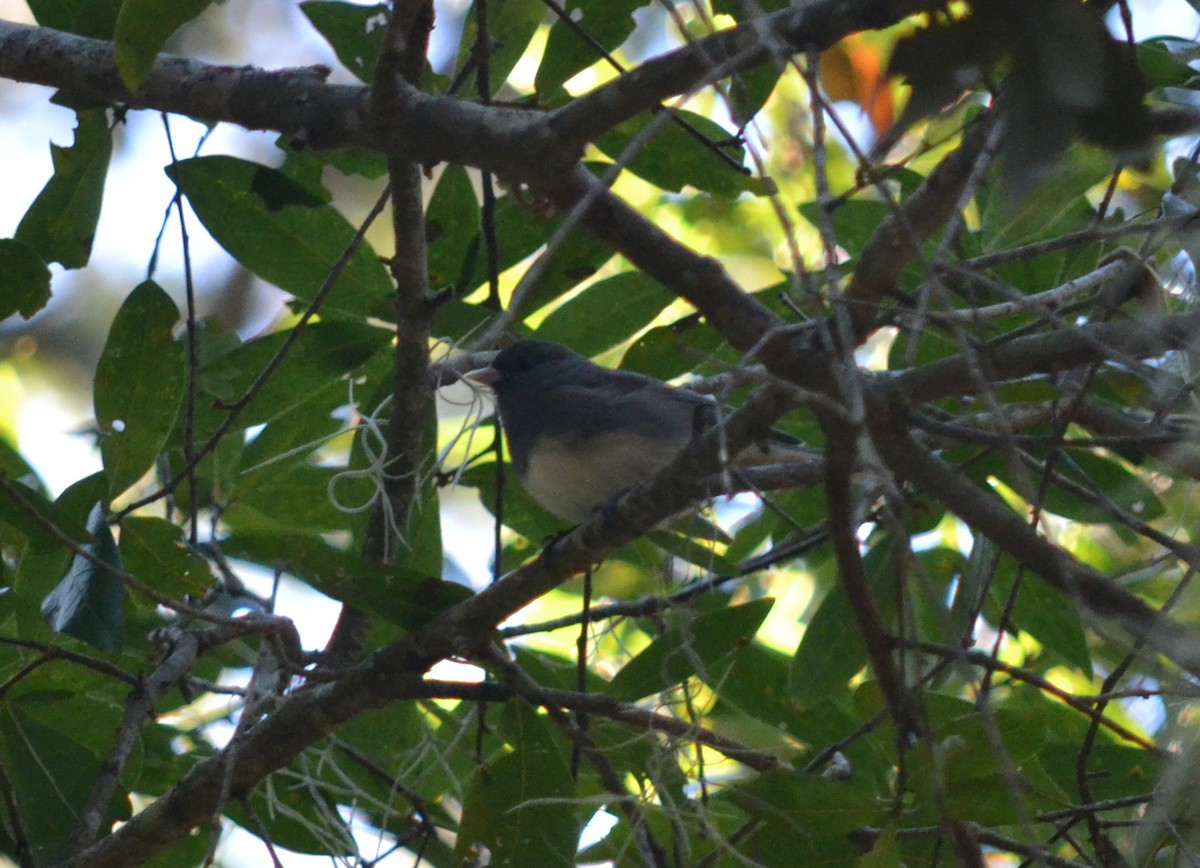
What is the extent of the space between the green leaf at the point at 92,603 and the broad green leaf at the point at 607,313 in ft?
4.01

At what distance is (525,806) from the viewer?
223 cm

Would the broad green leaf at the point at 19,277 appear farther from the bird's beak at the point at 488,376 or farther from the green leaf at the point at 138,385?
the bird's beak at the point at 488,376

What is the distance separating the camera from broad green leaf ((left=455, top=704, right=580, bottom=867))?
2.25m

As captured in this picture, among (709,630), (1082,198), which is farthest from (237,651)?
(1082,198)

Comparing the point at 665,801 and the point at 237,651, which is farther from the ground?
the point at 237,651

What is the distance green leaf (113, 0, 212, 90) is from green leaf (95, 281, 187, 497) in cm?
65

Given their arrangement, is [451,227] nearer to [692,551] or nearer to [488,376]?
[488,376]

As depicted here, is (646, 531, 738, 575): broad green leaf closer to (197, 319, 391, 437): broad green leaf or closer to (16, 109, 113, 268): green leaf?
(197, 319, 391, 437): broad green leaf

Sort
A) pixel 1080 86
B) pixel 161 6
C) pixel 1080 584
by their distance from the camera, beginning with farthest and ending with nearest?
pixel 161 6 → pixel 1080 584 → pixel 1080 86

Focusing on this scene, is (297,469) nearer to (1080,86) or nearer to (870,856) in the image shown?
(870,856)

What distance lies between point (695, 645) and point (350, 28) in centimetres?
152

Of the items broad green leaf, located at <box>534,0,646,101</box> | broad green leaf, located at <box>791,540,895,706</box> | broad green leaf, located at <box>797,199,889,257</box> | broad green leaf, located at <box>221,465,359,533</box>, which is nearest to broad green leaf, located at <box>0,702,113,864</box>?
broad green leaf, located at <box>221,465,359,533</box>

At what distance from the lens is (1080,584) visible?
1603 mm

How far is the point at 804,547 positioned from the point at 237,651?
1475 millimetres
